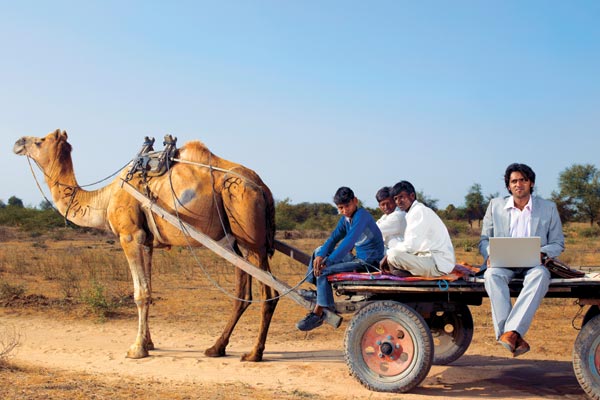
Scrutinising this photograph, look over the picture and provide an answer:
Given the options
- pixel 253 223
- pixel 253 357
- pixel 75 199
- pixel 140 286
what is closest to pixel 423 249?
pixel 253 223

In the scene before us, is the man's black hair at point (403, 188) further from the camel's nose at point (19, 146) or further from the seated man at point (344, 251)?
the camel's nose at point (19, 146)

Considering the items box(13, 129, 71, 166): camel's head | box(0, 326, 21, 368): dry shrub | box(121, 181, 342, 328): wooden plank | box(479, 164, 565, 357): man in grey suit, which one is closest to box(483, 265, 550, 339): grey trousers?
box(479, 164, 565, 357): man in grey suit

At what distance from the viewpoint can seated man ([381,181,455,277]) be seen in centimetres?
656

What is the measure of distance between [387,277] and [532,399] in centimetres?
191

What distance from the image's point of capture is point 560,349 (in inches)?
364

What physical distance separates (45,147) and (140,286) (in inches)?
109

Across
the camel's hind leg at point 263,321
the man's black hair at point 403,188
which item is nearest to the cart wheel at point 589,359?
the man's black hair at point 403,188

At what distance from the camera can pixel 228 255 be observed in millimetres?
7828

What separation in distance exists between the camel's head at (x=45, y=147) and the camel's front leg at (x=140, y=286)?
6.05ft

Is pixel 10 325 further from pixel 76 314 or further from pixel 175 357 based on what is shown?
pixel 175 357

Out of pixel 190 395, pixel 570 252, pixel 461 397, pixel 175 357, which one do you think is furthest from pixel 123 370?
pixel 570 252

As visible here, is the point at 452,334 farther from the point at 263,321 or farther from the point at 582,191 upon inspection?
the point at 582,191

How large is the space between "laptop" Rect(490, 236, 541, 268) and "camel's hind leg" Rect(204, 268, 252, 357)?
364 centimetres

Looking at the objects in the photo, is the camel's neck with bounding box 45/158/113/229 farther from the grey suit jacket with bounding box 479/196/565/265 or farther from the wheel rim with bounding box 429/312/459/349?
the grey suit jacket with bounding box 479/196/565/265
